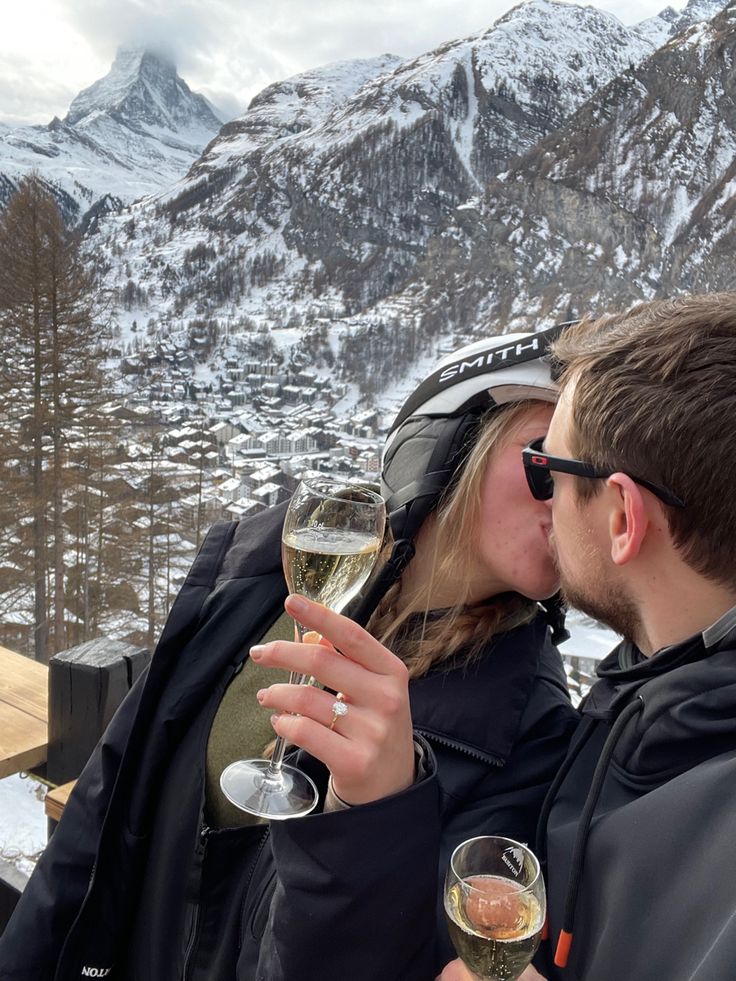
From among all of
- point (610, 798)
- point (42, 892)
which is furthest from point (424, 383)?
point (42, 892)

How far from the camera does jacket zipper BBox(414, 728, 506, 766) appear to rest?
1088 millimetres

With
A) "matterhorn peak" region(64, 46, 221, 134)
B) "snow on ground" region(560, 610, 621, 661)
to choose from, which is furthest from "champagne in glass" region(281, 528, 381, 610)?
"matterhorn peak" region(64, 46, 221, 134)

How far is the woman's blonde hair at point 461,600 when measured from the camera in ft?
4.34

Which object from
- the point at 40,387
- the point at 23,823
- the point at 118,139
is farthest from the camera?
the point at 118,139

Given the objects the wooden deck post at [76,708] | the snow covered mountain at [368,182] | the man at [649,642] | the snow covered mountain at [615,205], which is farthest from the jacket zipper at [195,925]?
the snow covered mountain at [368,182]

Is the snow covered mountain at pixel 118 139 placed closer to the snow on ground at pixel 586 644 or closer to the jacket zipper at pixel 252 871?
the snow on ground at pixel 586 644

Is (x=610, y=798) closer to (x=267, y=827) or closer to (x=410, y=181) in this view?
(x=267, y=827)

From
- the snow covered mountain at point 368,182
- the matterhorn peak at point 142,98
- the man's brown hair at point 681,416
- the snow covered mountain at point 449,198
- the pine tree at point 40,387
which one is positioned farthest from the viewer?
the matterhorn peak at point 142,98

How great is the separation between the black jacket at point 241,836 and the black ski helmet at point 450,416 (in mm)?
246

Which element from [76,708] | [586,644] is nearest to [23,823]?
[76,708]

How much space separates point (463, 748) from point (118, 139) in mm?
201181

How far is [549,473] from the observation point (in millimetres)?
1153

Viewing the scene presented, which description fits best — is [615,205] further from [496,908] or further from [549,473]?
[496,908]

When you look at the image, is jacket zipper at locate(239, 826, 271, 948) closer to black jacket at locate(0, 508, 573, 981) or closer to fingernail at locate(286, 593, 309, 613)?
black jacket at locate(0, 508, 573, 981)
